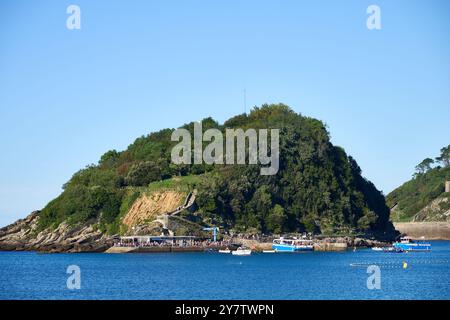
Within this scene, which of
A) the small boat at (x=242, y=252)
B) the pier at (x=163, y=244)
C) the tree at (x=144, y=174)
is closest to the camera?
the small boat at (x=242, y=252)

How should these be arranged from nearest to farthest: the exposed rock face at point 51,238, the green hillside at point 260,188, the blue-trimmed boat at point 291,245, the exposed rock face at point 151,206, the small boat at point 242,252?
the small boat at point 242,252, the blue-trimmed boat at point 291,245, the exposed rock face at point 51,238, the exposed rock face at point 151,206, the green hillside at point 260,188

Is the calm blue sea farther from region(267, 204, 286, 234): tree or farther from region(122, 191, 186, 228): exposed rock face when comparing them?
region(267, 204, 286, 234): tree

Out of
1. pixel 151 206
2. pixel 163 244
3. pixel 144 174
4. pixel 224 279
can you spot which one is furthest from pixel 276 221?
pixel 224 279

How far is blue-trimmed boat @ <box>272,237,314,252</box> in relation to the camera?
12912 centimetres

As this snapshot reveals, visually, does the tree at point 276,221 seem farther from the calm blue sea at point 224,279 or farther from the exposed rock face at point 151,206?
the calm blue sea at point 224,279

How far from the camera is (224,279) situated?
7531 cm

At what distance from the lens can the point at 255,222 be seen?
141 metres

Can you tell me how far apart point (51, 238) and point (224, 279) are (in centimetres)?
7789

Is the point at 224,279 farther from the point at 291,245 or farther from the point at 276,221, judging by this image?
the point at 276,221

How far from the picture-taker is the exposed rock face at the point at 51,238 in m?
135

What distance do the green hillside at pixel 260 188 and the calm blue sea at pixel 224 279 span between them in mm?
34258

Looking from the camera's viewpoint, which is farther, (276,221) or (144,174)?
(144,174)

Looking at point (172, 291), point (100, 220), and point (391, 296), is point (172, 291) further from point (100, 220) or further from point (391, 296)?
point (100, 220)

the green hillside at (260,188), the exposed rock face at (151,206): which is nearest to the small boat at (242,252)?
the green hillside at (260,188)
